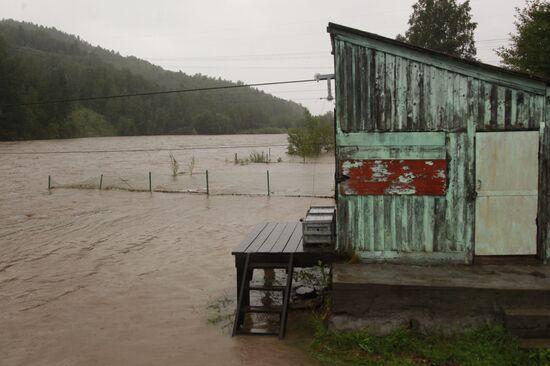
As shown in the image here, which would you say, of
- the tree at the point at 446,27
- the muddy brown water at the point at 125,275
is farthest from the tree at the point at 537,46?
the tree at the point at 446,27

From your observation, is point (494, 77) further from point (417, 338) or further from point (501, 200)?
point (417, 338)

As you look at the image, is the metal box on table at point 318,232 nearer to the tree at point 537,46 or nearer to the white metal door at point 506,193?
the white metal door at point 506,193

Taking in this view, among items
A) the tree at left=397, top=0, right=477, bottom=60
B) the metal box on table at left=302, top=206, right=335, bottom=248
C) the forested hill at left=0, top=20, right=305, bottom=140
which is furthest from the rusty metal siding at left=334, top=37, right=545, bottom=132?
the forested hill at left=0, top=20, right=305, bottom=140

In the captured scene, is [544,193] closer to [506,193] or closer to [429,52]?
[506,193]

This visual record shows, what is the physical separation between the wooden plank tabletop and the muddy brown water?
4.13 feet

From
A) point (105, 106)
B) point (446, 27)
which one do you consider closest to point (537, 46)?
point (446, 27)

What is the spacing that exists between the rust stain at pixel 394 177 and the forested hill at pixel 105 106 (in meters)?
59.1

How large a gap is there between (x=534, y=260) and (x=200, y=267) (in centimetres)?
677

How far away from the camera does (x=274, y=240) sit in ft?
28.2

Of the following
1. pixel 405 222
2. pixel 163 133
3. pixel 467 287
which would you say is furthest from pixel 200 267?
pixel 163 133

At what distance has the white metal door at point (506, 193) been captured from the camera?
7051mm

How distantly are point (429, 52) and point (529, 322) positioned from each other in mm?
3709

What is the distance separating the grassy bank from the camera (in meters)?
5.80

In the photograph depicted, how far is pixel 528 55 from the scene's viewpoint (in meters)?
18.1
